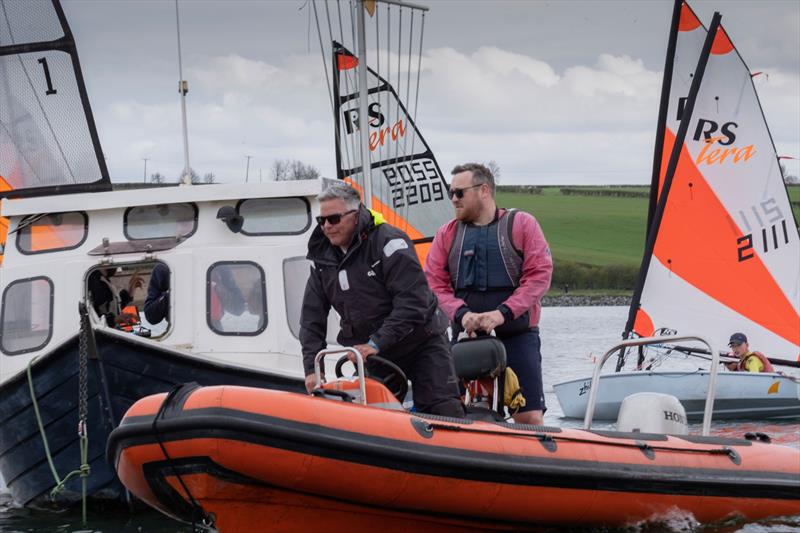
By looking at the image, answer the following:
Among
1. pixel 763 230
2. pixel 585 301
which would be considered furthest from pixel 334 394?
pixel 585 301

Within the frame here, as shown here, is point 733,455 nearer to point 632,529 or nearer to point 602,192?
point 632,529

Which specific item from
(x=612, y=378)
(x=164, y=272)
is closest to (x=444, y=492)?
(x=164, y=272)

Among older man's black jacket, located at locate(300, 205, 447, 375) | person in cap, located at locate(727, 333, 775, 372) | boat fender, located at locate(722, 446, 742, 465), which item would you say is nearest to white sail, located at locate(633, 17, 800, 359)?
person in cap, located at locate(727, 333, 775, 372)

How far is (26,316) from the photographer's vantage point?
1017 centimetres

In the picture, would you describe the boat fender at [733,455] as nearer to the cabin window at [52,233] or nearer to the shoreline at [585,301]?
the cabin window at [52,233]

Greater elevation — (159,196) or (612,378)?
(159,196)

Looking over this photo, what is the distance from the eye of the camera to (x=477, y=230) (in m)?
7.92

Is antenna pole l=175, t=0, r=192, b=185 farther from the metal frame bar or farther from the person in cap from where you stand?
the person in cap

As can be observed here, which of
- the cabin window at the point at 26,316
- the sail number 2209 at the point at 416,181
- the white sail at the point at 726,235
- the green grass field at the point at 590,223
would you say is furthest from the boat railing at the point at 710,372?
the green grass field at the point at 590,223

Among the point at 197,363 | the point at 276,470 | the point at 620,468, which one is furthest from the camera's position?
the point at 197,363

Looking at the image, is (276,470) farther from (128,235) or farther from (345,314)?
(128,235)

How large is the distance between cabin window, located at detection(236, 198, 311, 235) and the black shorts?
10.2 feet

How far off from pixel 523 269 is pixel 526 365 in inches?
22.5

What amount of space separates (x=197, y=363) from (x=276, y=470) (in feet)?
9.58
